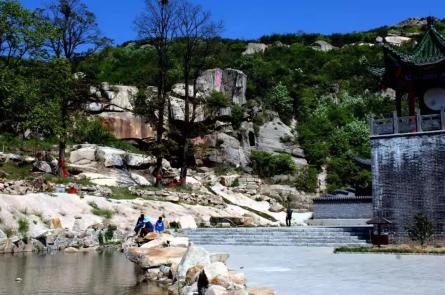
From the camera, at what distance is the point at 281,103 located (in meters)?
55.0

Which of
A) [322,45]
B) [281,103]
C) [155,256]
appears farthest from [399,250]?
[322,45]

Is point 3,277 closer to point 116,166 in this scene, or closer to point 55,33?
point 55,33

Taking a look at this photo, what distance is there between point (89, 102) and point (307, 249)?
32814mm

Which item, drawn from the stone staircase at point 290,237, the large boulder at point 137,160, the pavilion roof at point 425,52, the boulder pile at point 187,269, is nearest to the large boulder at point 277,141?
the large boulder at point 137,160

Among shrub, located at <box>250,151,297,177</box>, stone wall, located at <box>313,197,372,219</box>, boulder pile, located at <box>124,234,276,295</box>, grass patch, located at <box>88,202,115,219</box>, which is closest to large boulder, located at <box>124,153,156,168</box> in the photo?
shrub, located at <box>250,151,297,177</box>

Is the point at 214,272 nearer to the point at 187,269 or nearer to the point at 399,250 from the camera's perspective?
the point at 187,269

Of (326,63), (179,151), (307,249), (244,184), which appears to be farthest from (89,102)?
(326,63)

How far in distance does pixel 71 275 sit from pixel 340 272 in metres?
6.83

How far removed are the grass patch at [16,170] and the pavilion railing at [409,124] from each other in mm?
22187

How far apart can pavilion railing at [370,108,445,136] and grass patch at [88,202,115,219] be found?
1275 centimetres

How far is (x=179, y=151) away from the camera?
136ft

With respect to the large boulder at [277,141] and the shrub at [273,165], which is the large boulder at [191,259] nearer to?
the shrub at [273,165]

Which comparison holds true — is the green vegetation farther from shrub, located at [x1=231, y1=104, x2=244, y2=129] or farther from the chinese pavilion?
shrub, located at [x1=231, y1=104, x2=244, y2=129]

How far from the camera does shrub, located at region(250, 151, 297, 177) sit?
144 ft
